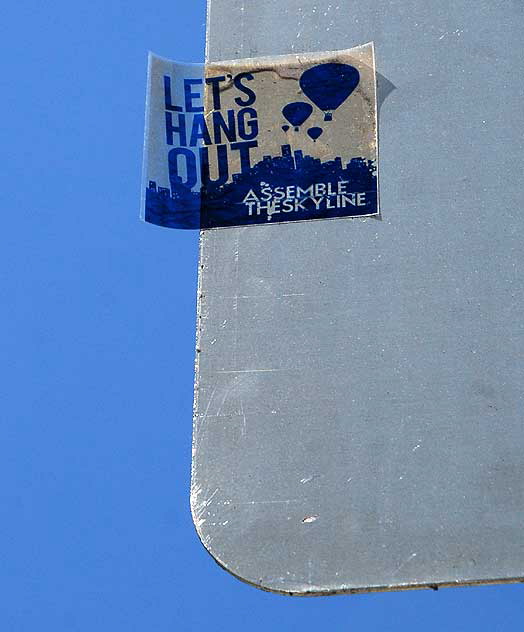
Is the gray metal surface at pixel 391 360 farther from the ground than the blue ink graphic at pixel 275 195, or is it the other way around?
the blue ink graphic at pixel 275 195

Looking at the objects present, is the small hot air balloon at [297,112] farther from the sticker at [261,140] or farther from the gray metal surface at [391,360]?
the gray metal surface at [391,360]

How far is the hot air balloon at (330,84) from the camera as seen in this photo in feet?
7.63

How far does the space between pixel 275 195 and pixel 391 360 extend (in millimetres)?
363

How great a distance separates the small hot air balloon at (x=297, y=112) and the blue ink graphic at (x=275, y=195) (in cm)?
5

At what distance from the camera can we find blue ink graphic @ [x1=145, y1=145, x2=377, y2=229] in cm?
222

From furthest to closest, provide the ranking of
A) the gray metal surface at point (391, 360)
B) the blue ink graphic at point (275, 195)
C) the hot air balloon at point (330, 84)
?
the hot air balloon at point (330, 84)
the blue ink graphic at point (275, 195)
the gray metal surface at point (391, 360)

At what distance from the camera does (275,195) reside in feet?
7.35

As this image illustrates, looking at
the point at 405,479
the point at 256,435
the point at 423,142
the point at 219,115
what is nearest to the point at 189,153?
the point at 219,115

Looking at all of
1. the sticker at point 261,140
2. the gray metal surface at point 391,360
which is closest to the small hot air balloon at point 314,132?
the sticker at point 261,140

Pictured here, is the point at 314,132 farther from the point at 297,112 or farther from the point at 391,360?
the point at 391,360

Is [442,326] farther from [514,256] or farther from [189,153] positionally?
[189,153]

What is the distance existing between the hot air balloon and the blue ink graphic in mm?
112

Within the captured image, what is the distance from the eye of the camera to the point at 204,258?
221cm

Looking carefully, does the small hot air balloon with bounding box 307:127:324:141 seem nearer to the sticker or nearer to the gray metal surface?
the sticker
